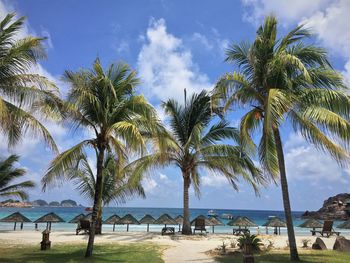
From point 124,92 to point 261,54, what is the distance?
4.81 meters

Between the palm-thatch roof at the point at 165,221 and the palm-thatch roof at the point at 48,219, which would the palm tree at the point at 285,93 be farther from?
the palm-thatch roof at the point at 48,219

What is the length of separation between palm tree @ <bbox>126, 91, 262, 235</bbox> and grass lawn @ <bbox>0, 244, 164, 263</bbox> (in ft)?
16.5

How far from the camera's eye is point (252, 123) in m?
13.2

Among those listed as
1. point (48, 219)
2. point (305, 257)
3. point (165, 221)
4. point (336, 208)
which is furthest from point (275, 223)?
point (336, 208)

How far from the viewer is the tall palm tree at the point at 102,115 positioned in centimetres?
1188

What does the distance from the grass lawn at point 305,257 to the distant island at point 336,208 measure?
203 ft

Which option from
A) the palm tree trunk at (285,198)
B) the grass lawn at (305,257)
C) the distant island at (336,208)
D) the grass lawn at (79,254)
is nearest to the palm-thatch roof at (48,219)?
the grass lawn at (79,254)

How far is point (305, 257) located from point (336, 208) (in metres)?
73.3

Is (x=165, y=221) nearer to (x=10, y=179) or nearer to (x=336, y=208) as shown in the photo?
(x=10, y=179)

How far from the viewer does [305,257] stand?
474 inches

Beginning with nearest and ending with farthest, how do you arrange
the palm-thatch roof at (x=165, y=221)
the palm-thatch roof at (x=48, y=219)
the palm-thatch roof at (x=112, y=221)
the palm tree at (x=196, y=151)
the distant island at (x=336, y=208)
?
the palm tree at (x=196, y=151), the palm-thatch roof at (x=165, y=221), the palm-thatch roof at (x=48, y=219), the palm-thatch roof at (x=112, y=221), the distant island at (x=336, y=208)

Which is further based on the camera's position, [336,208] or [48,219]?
[336,208]

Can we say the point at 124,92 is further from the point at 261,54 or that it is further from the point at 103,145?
the point at 261,54

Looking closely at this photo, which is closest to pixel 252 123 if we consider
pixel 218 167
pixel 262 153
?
pixel 262 153
